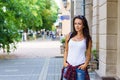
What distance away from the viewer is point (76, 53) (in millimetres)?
5797

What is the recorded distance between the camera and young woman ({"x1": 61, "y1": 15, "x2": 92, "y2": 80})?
19.1 feet

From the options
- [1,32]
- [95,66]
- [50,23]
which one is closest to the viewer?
[95,66]

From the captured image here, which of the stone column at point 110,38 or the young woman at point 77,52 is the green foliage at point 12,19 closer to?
the stone column at point 110,38

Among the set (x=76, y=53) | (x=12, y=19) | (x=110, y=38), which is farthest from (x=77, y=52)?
(x=12, y=19)

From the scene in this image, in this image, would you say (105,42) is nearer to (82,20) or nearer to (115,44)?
(115,44)

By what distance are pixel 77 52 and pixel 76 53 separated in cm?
2

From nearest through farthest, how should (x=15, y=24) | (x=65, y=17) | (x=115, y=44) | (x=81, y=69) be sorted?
(x=81, y=69)
(x=115, y=44)
(x=15, y=24)
(x=65, y=17)

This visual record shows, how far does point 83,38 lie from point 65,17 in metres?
24.6

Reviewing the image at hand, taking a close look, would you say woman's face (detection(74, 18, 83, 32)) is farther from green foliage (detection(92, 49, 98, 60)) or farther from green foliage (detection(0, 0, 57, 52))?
green foliage (detection(0, 0, 57, 52))

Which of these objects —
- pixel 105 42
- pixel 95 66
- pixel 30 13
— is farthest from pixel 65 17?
pixel 105 42

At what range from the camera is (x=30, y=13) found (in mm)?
27750

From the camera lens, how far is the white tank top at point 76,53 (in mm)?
5805

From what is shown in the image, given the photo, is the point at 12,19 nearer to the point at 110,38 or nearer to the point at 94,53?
the point at 94,53

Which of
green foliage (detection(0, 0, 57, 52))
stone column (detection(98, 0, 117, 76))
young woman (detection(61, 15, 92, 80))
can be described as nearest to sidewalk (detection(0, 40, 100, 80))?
stone column (detection(98, 0, 117, 76))
